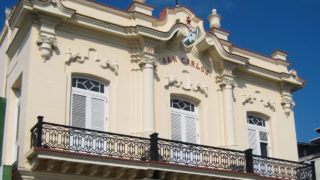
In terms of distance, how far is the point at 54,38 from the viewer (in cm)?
1672

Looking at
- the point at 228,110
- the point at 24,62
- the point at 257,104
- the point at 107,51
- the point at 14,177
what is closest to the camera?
the point at 14,177

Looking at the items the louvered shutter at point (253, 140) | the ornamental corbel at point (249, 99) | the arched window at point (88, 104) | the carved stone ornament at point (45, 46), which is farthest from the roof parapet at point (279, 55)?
the carved stone ornament at point (45, 46)

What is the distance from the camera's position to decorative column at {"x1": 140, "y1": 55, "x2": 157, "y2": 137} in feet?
57.0

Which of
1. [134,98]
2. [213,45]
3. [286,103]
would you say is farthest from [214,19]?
[134,98]

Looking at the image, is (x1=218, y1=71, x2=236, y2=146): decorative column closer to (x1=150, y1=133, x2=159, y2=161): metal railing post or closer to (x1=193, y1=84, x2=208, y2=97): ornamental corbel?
(x1=193, y1=84, x2=208, y2=97): ornamental corbel

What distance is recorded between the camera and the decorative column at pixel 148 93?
1736 centimetres

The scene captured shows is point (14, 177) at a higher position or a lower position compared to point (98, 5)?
lower

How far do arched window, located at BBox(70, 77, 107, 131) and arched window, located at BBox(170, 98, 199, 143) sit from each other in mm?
2662

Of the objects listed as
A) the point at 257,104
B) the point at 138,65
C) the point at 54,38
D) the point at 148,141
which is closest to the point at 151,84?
the point at 138,65

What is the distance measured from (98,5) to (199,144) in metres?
5.88

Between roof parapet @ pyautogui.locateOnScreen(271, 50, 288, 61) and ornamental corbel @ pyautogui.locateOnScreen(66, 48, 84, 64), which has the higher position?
roof parapet @ pyautogui.locateOnScreen(271, 50, 288, 61)

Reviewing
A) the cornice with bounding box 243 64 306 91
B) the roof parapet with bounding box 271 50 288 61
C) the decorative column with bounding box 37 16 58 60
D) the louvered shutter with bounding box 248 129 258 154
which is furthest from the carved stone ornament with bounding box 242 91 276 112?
the decorative column with bounding box 37 16 58 60

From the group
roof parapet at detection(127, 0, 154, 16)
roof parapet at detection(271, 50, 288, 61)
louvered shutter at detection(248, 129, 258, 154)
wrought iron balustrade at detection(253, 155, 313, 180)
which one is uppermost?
roof parapet at detection(127, 0, 154, 16)

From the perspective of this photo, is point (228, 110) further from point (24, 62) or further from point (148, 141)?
point (24, 62)
